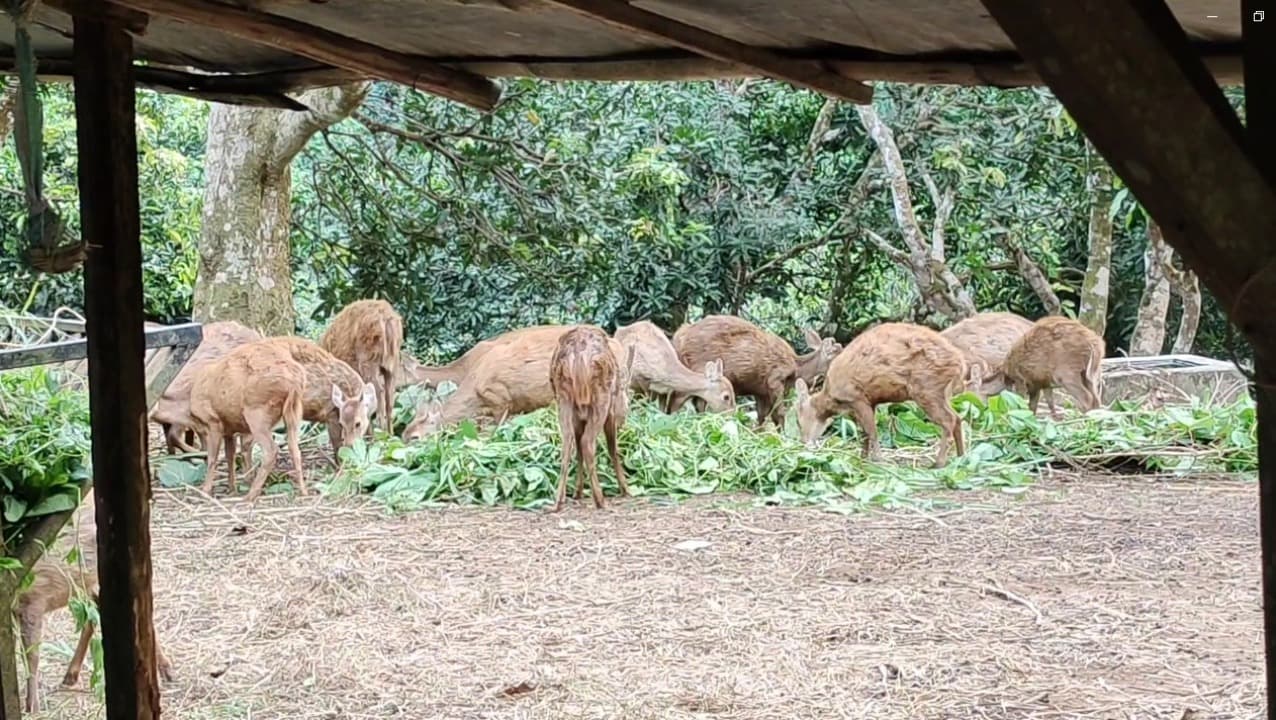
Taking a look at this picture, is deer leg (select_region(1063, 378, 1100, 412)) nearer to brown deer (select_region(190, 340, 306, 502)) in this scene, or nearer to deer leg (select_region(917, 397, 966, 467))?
deer leg (select_region(917, 397, 966, 467))

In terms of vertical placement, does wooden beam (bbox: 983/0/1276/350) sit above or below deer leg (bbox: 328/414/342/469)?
above

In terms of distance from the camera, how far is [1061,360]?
12289mm

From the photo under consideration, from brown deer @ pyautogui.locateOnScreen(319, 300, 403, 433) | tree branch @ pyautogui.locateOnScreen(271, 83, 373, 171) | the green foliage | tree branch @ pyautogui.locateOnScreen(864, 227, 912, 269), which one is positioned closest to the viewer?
tree branch @ pyautogui.locateOnScreen(271, 83, 373, 171)

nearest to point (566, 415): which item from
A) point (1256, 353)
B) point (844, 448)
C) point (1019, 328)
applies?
point (844, 448)

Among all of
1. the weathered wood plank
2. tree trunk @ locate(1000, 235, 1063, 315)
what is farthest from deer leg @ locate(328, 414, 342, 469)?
tree trunk @ locate(1000, 235, 1063, 315)

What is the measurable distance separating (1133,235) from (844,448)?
8162 mm

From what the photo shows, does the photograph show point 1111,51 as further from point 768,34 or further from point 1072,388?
point 1072,388

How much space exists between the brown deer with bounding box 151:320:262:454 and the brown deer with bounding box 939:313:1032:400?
659 centimetres

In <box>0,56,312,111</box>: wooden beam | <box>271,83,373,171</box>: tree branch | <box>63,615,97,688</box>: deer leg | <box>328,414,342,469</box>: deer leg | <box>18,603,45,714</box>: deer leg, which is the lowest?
<box>328,414,342,469</box>: deer leg

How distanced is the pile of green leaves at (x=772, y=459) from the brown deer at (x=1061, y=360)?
0.89m

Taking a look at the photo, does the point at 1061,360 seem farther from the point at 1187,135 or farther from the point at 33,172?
the point at 1187,135

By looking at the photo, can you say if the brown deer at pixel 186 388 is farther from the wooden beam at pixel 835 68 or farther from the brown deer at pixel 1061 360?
the brown deer at pixel 1061 360

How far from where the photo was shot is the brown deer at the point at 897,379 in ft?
35.7

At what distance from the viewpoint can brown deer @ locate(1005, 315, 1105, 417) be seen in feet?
40.1
